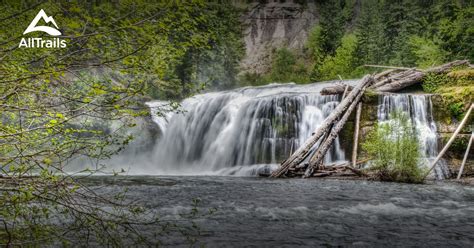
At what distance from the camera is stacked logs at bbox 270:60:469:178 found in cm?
1223

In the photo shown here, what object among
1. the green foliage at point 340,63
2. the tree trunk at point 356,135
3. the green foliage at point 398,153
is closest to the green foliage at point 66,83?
the green foliage at point 398,153

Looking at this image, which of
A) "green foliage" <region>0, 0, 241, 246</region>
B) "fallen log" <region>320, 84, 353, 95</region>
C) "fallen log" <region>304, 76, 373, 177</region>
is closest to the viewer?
"green foliage" <region>0, 0, 241, 246</region>

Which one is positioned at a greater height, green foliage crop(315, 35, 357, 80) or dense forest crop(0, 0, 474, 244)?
green foliage crop(315, 35, 357, 80)

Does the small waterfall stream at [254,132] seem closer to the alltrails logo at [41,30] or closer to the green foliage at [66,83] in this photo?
the green foliage at [66,83]

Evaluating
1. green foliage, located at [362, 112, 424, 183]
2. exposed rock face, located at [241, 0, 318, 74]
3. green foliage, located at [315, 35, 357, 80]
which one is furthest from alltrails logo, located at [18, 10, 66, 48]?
exposed rock face, located at [241, 0, 318, 74]

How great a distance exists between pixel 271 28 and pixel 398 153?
59320 mm

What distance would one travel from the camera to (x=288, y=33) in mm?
64938

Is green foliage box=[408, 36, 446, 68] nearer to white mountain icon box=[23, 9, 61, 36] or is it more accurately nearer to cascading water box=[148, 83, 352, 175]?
cascading water box=[148, 83, 352, 175]

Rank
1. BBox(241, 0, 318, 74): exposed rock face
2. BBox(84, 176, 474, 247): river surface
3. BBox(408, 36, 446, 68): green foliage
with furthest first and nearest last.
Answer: BBox(241, 0, 318, 74): exposed rock face
BBox(408, 36, 446, 68): green foliage
BBox(84, 176, 474, 247): river surface

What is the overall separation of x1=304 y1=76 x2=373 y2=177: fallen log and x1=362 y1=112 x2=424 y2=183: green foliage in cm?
168

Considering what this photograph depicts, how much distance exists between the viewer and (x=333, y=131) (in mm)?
13289

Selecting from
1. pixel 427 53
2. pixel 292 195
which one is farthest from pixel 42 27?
pixel 427 53

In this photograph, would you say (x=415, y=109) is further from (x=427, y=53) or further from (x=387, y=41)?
(x=387, y=41)

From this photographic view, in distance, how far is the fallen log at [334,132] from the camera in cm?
1221
